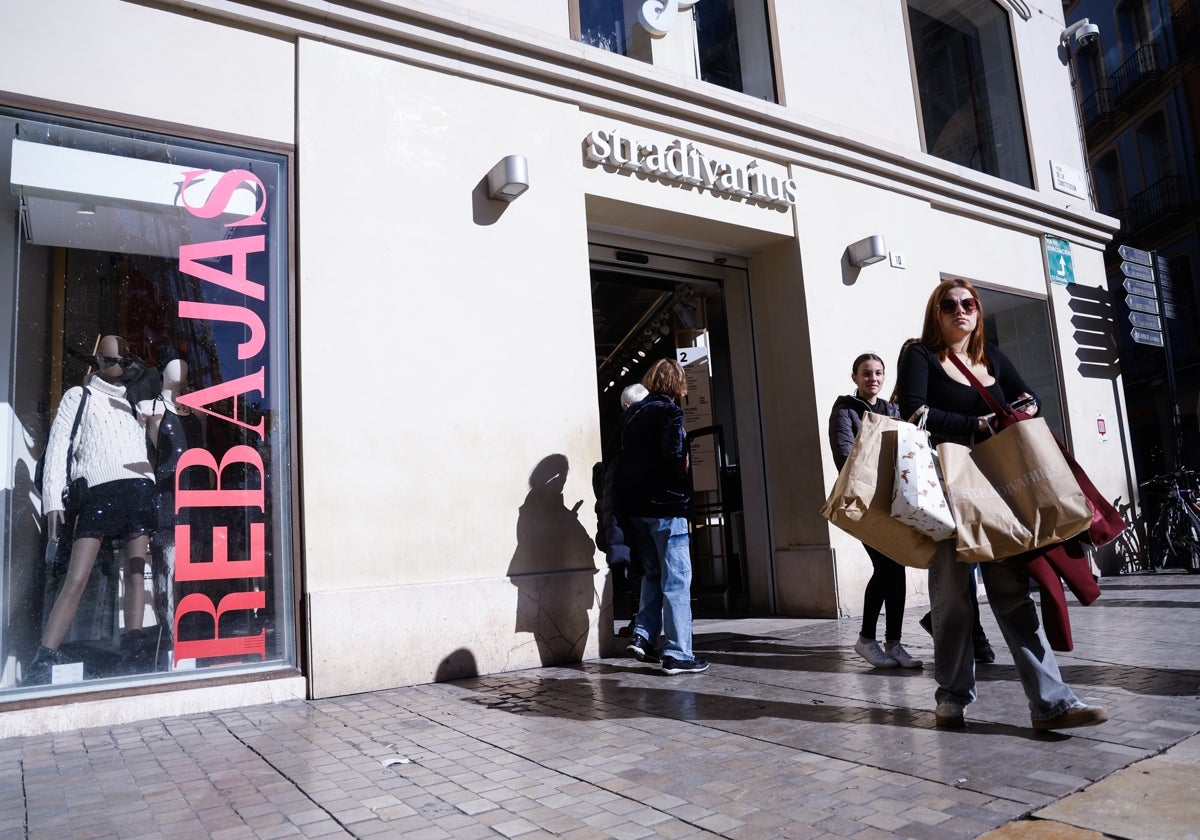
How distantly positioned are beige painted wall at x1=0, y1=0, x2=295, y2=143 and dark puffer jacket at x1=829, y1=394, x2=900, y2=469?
398 centimetres

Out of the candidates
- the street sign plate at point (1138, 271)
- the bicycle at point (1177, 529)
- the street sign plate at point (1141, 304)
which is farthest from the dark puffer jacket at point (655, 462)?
the street sign plate at point (1138, 271)

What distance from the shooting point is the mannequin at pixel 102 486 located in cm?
459

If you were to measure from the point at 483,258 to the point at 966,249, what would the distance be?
6.38m

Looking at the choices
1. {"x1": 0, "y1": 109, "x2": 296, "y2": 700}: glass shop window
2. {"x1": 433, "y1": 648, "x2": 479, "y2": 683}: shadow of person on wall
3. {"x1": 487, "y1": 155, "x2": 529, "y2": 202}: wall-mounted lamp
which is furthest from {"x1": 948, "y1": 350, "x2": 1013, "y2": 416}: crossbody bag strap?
{"x1": 0, "y1": 109, "x2": 296, "y2": 700}: glass shop window

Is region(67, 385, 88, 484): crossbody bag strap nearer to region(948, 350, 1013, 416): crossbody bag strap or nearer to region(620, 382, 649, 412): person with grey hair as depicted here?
region(620, 382, 649, 412): person with grey hair

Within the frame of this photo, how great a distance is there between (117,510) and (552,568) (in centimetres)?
273

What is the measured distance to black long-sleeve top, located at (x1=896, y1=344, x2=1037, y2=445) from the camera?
3754 millimetres

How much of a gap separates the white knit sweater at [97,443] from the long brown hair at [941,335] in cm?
422

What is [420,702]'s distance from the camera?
15.8ft

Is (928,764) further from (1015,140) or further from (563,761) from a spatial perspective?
(1015,140)

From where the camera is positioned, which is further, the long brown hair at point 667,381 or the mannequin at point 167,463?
the long brown hair at point 667,381

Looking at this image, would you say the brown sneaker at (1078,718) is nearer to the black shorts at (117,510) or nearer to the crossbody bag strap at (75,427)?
the black shorts at (117,510)

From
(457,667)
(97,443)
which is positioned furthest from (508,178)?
(457,667)

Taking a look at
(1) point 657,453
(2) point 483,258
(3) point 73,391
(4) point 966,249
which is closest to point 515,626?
(1) point 657,453
